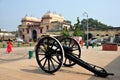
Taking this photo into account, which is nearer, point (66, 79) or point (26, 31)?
point (66, 79)

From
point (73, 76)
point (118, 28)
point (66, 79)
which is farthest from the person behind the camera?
point (118, 28)

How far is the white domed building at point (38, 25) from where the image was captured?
66.3 metres

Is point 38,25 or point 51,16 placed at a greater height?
point 51,16

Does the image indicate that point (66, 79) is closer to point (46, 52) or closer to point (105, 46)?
point (46, 52)

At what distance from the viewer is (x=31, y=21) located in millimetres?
74625

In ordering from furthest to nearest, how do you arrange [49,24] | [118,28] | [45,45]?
[49,24], [118,28], [45,45]

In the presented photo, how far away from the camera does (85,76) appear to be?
9445 millimetres

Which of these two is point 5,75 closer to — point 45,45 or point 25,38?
point 45,45

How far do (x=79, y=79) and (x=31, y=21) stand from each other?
220 ft

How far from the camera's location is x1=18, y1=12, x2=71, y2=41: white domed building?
6631 cm

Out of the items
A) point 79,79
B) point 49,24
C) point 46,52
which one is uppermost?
point 49,24

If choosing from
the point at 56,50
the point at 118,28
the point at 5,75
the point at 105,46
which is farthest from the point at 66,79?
the point at 118,28

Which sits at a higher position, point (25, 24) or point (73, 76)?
point (25, 24)

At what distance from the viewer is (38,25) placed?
6900 centimetres
